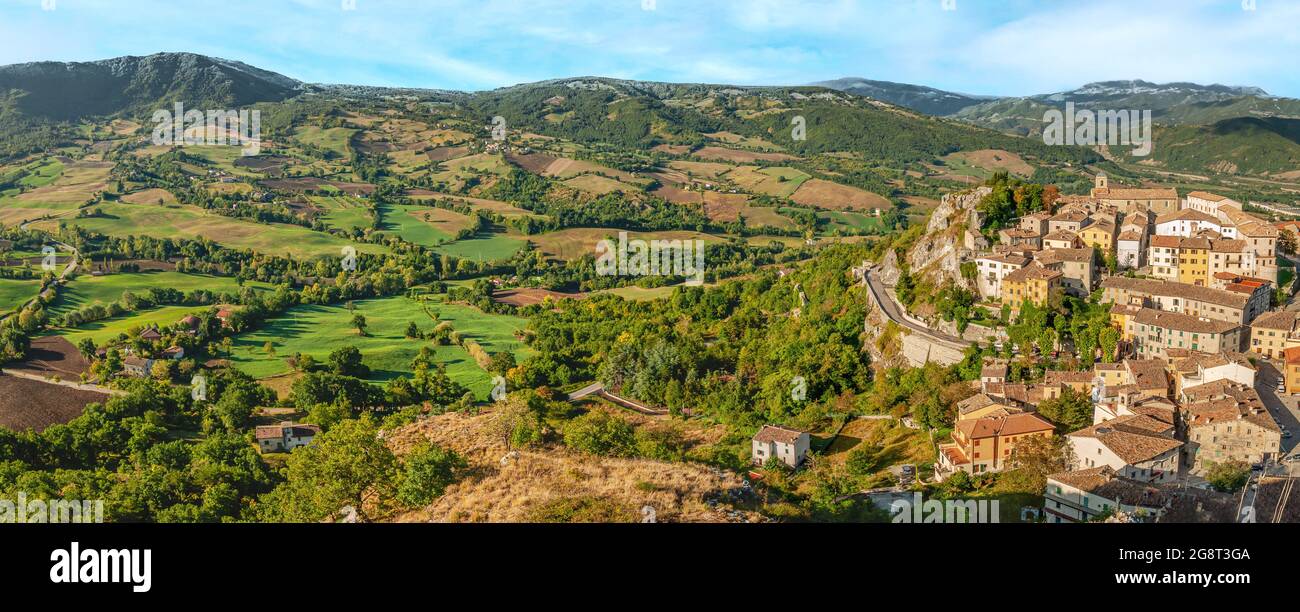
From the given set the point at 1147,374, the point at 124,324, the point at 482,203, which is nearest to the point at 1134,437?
the point at 1147,374

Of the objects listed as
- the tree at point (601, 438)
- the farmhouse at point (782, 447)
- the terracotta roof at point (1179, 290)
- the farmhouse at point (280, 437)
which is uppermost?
the terracotta roof at point (1179, 290)

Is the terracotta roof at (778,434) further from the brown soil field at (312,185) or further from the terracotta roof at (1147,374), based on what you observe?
the brown soil field at (312,185)

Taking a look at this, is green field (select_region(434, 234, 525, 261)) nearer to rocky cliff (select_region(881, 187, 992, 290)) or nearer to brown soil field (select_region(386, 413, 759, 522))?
rocky cliff (select_region(881, 187, 992, 290))

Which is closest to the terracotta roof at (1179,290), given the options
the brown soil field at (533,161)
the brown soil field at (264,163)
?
the brown soil field at (533,161)

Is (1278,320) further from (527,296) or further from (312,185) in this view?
(312,185)

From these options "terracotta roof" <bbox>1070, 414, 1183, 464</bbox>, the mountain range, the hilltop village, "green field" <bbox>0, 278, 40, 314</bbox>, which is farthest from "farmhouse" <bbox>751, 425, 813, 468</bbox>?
the mountain range
